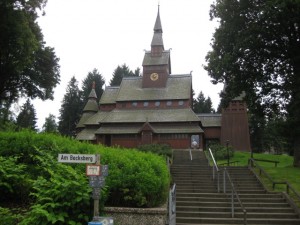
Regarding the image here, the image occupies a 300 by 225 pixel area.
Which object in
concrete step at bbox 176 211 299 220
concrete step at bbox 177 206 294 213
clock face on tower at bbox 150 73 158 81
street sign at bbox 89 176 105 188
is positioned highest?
clock face on tower at bbox 150 73 158 81

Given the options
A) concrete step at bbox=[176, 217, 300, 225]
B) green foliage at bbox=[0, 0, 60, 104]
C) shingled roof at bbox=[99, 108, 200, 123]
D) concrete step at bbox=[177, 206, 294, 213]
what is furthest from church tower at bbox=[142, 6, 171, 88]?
concrete step at bbox=[176, 217, 300, 225]

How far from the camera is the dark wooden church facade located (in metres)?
38.7

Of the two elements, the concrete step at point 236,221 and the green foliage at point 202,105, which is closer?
the concrete step at point 236,221

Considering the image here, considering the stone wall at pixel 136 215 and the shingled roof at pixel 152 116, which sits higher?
the shingled roof at pixel 152 116

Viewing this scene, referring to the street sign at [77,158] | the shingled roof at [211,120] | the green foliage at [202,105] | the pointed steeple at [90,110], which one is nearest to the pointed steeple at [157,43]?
the shingled roof at [211,120]

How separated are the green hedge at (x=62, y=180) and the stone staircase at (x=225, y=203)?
10.7 ft

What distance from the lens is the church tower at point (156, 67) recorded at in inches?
1800

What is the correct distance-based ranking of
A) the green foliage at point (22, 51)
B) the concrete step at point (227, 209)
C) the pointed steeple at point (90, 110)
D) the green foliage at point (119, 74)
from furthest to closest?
the green foliage at point (119, 74)
the pointed steeple at point (90, 110)
the green foliage at point (22, 51)
the concrete step at point (227, 209)

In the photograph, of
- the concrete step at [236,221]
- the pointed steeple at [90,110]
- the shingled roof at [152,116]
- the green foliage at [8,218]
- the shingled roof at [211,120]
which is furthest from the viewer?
the pointed steeple at [90,110]

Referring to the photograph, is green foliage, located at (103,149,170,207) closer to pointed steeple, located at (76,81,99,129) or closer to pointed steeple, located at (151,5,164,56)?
pointed steeple, located at (151,5,164,56)

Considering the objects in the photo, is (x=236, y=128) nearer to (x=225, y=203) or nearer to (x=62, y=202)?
(x=225, y=203)

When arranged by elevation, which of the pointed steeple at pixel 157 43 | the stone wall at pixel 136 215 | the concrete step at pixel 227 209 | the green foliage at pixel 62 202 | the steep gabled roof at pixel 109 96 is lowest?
the concrete step at pixel 227 209

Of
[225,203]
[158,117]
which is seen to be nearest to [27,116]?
[158,117]

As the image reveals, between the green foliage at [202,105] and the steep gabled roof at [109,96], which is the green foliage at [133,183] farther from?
the green foliage at [202,105]
